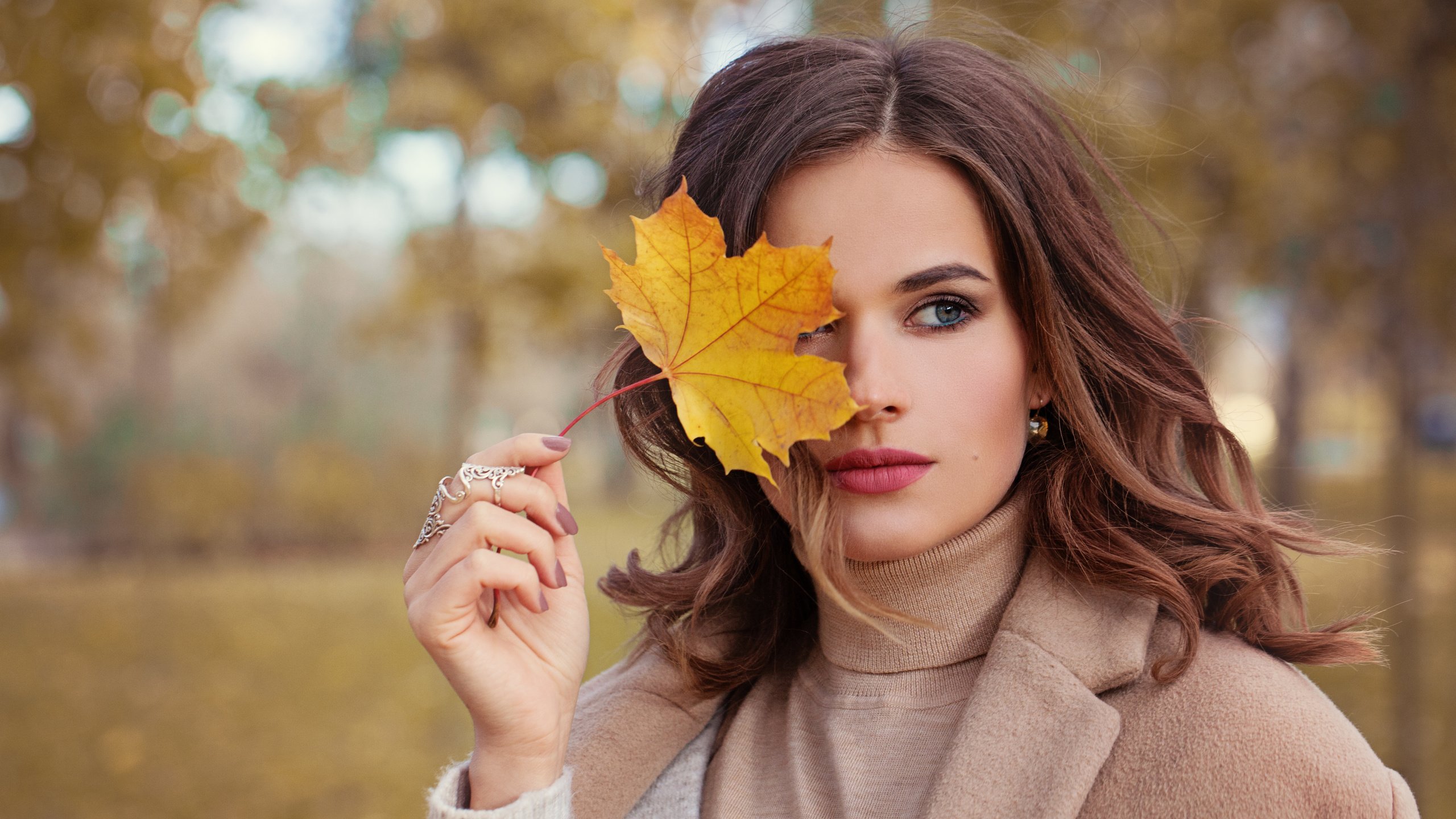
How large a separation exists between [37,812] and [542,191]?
4354mm

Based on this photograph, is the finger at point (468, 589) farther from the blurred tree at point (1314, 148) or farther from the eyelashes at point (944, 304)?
the blurred tree at point (1314, 148)

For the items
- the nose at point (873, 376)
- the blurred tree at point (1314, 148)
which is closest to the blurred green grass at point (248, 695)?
the blurred tree at point (1314, 148)

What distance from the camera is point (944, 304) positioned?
1.76 metres

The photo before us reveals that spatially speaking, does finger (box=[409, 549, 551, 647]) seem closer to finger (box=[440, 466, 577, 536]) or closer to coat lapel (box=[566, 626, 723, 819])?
finger (box=[440, 466, 577, 536])

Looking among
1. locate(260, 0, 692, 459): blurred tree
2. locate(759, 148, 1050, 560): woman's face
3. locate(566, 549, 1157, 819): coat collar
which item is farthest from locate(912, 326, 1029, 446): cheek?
locate(260, 0, 692, 459): blurred tree

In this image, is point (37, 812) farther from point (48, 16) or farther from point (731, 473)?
point (731, 473)

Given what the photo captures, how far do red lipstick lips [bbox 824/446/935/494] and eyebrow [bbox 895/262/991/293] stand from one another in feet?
0.82

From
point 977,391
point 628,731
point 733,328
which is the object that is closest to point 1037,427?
point 977,391

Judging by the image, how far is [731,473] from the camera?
7.37 ft

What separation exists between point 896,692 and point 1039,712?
0.33 m

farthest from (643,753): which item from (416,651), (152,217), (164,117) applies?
(152,217)

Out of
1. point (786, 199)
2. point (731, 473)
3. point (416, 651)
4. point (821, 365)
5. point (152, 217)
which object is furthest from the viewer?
point (152, 217)

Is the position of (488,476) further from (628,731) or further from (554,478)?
(628,731)

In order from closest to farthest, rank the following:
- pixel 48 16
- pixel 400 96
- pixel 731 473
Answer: pixel 731 473 < pixel 48 16 < pixel 400 96
